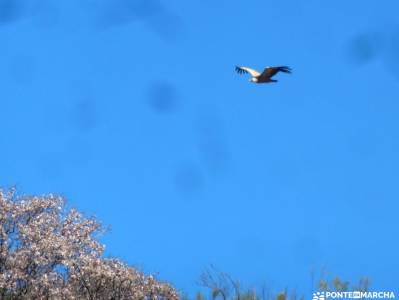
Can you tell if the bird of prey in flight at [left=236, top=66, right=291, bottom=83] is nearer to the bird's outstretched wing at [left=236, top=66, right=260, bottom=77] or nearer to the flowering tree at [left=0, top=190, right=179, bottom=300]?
the bird's outstretched wing at [left=236, top=66, right=260, bottom=77]

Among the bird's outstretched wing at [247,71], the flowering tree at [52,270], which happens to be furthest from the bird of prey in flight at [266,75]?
the flowering tree at [52,270]

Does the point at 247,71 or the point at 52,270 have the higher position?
the point at 247,71

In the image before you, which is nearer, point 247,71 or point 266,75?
point 266,75

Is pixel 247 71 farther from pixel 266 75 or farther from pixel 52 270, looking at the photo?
pixel 52 270

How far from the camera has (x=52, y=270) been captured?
3291 cm

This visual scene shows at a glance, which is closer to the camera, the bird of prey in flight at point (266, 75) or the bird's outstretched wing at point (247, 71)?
the bird of prey in flight at point (266, 75)

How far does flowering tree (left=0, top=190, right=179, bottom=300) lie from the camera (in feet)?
105

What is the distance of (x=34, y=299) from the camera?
3209cm

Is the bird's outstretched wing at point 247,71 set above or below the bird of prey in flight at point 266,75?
above

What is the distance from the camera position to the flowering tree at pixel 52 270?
1256 inches

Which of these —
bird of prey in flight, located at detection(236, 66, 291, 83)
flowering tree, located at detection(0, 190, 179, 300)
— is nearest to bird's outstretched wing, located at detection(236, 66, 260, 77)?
bird of prey in flight, located at detection(236, 66, 291, 83)

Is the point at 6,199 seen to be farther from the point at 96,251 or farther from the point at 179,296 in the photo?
the point at 179,296

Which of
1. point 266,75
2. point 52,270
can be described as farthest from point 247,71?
point 52,270

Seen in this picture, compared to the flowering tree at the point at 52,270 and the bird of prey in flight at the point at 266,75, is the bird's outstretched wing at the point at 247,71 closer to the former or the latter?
the bird of prey in flight at the point at 266,75
